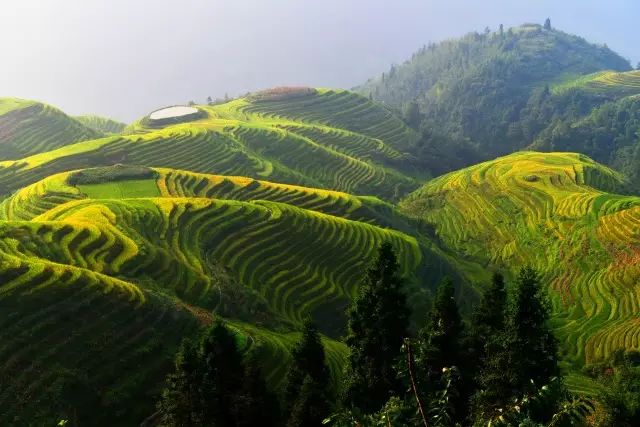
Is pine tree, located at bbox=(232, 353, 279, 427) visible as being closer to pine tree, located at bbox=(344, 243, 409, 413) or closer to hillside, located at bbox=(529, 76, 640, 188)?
pine tree, located at bbox=(344, 243, 409, 413)

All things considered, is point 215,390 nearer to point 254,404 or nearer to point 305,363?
point 254,404

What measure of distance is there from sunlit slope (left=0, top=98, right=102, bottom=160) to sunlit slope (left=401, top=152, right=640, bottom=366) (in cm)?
5925

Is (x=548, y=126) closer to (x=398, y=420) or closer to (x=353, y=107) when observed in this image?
(x=353, y=107)

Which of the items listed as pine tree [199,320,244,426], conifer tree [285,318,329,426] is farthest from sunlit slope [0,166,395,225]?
pine tree [199,320,244,426]

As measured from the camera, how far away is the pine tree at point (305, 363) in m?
20.6

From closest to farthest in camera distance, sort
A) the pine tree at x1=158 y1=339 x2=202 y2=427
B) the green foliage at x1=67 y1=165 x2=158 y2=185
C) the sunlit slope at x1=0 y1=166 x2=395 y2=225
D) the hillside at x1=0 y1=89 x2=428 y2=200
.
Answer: the pine tree at x1=158 y1=339 x2=202 y2=427 < the sunlit slope at x1=0 y1=166 x2=395 y2=225 < the green foliage at x1=67 y1=165 x2=158 y2=185 < the hillside at x1=0 y1=89 x2=428 y2=200

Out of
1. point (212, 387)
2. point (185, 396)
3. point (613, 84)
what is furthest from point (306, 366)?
point (613, 84)

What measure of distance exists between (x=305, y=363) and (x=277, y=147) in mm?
72525

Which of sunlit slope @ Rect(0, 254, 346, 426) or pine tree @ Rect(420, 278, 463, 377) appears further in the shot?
sunlit slope @ Rect(0, 254, 346, 426)

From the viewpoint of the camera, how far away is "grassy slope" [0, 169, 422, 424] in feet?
75.2

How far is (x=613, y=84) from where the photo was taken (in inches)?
6127

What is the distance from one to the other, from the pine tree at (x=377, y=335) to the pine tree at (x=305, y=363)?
4.34 ft

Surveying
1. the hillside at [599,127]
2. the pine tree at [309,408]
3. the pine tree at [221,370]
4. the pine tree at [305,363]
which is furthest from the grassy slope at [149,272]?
the hillside at [599,127]

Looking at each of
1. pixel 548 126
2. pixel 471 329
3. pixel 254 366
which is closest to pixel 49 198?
pixel 254 366
